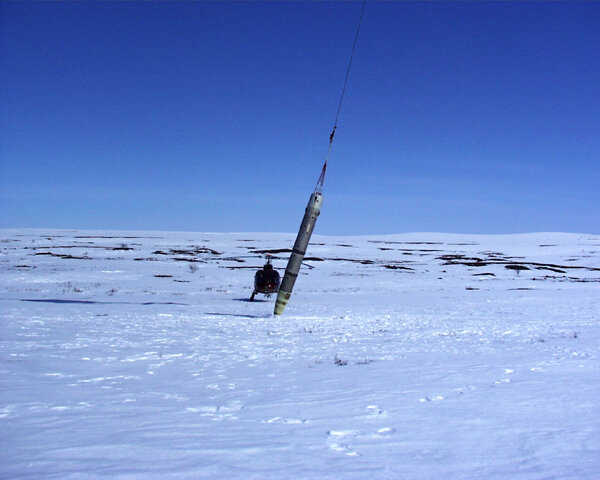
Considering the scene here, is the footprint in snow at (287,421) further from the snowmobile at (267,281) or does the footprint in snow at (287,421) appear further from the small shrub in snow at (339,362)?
the snowmobile at (267,281)

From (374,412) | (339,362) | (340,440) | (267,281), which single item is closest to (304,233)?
(267,281)

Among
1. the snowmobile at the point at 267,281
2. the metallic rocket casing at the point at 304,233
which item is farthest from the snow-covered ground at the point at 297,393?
the snowmobile at the point at 267,281

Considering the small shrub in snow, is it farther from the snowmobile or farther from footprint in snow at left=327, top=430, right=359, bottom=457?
the snowmobile

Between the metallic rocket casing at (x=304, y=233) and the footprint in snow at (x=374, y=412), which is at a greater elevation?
the metallic rocket casing at (x=304, y=233)

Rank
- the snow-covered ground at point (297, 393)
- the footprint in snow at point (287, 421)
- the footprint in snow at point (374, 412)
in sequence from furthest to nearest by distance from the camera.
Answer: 1. the footprint in snow at point (374, 412)
2. the footprint in snow at point (287, 421)
3. the snow-covered ground at point (297, 393)

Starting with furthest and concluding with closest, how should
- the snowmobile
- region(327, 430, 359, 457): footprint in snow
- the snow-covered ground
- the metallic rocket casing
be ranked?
the snowmobile → the metallic rocket casing → region(327, 430, 359, 457): footprint in snow → the snow-covered ground

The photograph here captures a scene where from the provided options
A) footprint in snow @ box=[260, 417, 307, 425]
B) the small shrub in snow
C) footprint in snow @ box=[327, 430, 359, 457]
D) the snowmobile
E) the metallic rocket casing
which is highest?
the metallic rocket casing

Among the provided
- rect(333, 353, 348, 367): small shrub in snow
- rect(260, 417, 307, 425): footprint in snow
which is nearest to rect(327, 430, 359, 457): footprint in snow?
rect(260, 417, 307, 425): footprint in snow

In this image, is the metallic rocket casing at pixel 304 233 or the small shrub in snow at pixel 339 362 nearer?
the small shrub in snow at pixel 339 362

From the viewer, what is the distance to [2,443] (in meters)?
5.07

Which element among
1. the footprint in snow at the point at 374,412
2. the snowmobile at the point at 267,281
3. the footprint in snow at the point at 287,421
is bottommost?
the footprint in snow at the point at 287,421

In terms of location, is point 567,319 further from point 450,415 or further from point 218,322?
point 450,415

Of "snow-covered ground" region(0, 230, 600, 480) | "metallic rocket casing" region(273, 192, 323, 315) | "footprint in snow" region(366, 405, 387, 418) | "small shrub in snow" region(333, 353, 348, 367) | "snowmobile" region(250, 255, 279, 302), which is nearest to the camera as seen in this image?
"snow-covered ground" region(0, 230, 600, 480)

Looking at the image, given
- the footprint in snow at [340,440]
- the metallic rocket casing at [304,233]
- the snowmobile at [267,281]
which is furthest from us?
the snowmobile at [267,281]
